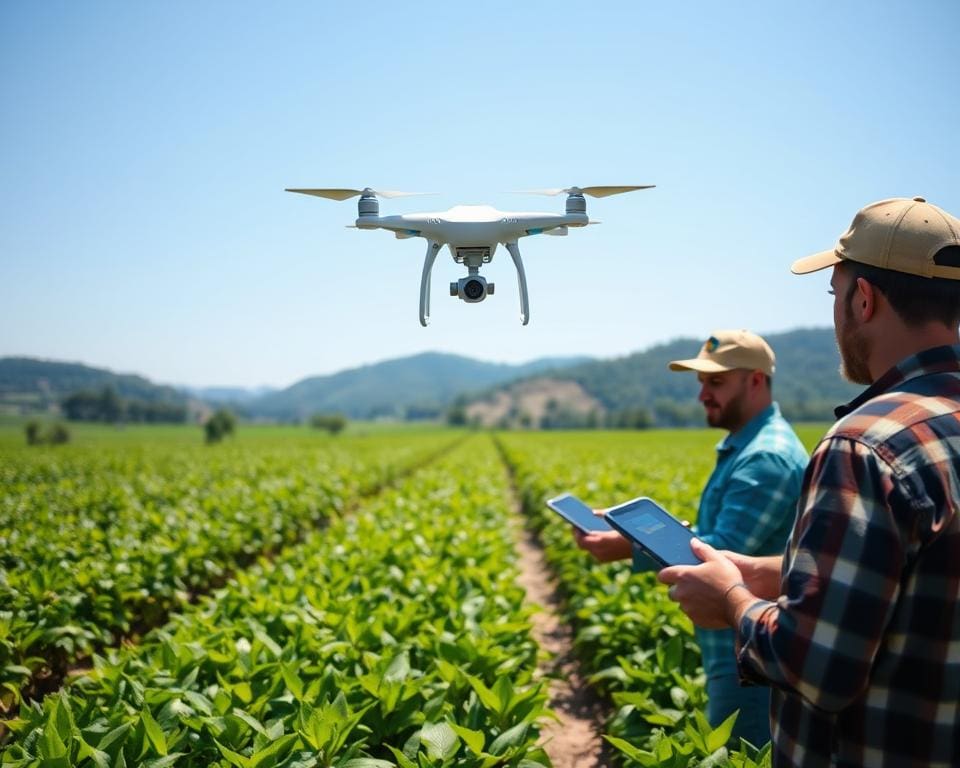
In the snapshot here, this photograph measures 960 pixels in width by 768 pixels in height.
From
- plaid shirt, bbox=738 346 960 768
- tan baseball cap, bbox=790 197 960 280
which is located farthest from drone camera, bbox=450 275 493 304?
tan baseball cap, bbox=790 197 960 280

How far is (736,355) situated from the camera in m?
3.71

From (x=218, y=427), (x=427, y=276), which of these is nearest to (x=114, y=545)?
(x=427, y=276)

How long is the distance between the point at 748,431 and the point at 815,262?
6.69 feet

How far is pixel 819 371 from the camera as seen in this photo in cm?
7300

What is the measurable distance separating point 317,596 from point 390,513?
485 centimetres

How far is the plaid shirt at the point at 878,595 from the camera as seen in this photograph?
1.41 meters

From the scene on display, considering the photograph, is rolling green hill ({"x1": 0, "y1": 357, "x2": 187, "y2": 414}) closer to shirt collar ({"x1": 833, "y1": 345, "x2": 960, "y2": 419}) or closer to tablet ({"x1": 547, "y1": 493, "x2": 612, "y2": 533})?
tablet ({"x1": 547, "y1": 493, "x2": 612, "y2": 533})

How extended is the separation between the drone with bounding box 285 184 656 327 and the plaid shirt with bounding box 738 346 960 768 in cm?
85

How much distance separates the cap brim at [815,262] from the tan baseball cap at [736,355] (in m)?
1.78

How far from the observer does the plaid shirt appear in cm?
141

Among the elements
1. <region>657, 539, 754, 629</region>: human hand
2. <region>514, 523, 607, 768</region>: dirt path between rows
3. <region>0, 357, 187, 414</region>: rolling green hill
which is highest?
<region>0, 357, 187, 414</region>: rolling green hill

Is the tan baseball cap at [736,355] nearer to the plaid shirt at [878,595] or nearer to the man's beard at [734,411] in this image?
the man's beard at [734,411]

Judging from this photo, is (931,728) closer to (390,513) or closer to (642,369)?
(390,513)

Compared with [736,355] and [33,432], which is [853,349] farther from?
[33,432]
